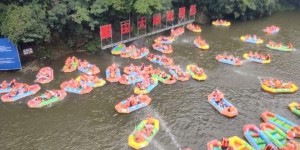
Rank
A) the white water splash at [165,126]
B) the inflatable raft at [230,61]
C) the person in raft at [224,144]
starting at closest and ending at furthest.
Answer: the person in raft at [224,144] < the white water splash at [165,126] < the inflatable raft at [230,61]

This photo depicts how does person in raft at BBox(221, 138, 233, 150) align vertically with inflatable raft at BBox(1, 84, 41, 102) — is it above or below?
below

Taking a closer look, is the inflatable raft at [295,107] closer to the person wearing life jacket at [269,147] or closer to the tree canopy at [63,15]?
the person wearing life jacket at [269,147]

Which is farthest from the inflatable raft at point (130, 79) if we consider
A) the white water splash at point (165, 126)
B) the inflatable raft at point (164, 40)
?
→ the inflatable raft at point (164, 40)

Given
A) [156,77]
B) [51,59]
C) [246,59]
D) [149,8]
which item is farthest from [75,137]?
[246,59]

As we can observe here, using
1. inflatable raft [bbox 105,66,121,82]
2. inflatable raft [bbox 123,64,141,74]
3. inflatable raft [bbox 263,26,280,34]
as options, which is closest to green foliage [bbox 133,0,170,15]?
inflatable raft [bbox 123,64,141,74]

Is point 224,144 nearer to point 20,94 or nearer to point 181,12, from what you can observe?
point 20,94

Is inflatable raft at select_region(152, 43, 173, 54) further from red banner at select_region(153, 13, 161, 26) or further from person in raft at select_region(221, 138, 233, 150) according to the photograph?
person in raft at select_region(221, 138, 233, 150)
